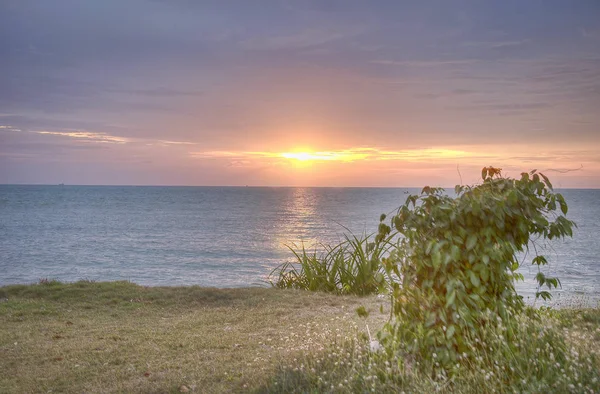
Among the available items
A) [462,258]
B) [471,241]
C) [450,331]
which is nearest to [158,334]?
[450,331]

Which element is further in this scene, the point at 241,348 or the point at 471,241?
the point at 241,348

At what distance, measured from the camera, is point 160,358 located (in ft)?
17.7

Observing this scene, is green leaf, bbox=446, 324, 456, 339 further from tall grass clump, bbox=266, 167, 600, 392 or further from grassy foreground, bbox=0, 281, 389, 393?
grassy foreground, bbox=0, 281, 389, 393

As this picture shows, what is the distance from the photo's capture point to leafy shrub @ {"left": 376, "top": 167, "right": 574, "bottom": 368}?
3982mm

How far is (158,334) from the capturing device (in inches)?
251

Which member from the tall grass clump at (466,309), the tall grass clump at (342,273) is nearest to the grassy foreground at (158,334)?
the tall grass clump at (342,273)

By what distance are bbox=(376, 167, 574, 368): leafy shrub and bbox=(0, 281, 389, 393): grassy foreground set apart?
3.83 feet

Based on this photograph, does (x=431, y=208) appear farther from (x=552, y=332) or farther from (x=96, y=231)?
(x=96, y=231)

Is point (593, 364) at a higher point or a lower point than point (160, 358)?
higher

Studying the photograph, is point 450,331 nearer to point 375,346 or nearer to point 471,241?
point 471,241

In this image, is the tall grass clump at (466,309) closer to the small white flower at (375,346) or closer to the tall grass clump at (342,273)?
the small white flower at (375,346)

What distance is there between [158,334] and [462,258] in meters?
4.01

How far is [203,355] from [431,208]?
2.89m

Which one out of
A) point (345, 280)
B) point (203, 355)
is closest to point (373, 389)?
point (203, 355)
